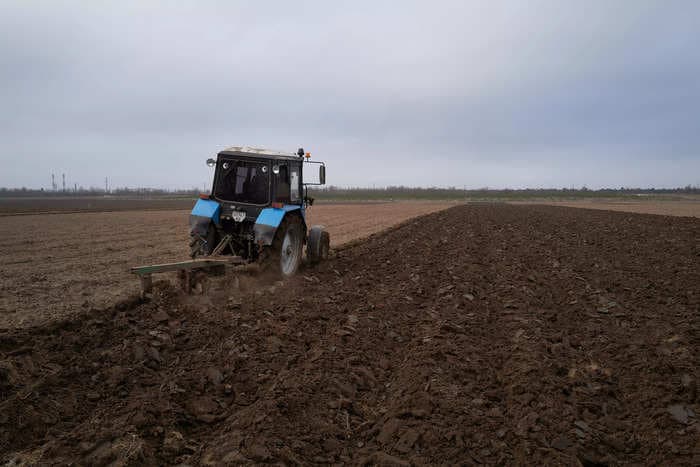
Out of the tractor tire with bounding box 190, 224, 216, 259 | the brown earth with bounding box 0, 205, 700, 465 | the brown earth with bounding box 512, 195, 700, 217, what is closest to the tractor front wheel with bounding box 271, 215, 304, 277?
the brown earth with bounding box 0, 205, 700, 465

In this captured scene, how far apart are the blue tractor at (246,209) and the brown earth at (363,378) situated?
81cm

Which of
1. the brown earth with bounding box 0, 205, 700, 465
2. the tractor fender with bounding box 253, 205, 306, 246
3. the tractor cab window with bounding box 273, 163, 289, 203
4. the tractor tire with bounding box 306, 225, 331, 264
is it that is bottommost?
the brown earth with bounding box 0, 205, 700, 465

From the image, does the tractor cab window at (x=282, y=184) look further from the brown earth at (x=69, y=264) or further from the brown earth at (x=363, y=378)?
the brown earth at (x=69, y=264)

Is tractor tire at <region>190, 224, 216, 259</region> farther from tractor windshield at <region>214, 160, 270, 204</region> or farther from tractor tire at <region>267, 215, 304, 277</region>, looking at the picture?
tractor tire at <region>267, 215, 304, 277</region>

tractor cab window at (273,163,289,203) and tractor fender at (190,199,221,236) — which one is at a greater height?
tractor cab window at (273,163,289,203)

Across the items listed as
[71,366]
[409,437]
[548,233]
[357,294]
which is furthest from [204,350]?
[548,233]

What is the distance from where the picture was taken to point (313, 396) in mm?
3828

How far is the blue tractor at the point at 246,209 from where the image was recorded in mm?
7742

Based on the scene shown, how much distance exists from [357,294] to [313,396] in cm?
357

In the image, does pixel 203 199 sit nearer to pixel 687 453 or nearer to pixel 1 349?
pixel 1 349

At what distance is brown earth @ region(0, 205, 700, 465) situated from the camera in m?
3.12

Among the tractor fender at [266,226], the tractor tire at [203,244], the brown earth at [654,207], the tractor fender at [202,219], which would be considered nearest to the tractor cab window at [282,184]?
the tractor fender at [266,226]

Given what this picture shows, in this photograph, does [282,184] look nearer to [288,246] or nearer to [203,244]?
[288,246]

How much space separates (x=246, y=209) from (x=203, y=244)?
0.93 metres
